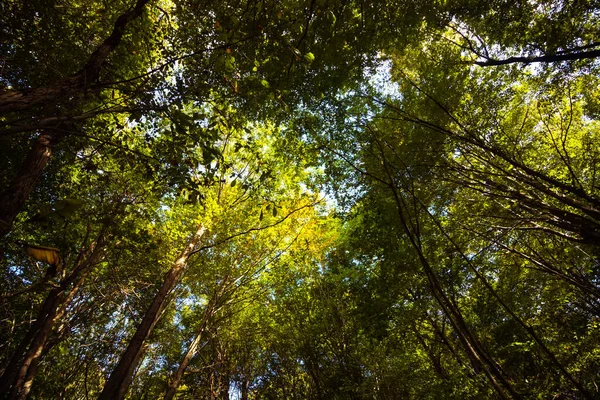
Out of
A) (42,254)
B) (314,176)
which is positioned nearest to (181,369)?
(314,176)

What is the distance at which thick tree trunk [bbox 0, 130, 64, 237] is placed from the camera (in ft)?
11.1

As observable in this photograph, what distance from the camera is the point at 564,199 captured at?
2016mm

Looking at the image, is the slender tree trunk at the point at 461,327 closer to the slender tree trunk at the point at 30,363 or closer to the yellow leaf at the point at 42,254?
the yellow leaf at the point at 42,254

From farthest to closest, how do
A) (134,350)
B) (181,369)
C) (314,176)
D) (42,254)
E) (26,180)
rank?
(314,176)
(181,369)
(134,350)
(26,180)
(42,254)

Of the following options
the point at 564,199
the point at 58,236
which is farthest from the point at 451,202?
the point at 58,236

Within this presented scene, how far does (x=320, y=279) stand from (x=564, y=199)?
8261 millimetres

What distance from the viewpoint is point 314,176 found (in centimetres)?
748

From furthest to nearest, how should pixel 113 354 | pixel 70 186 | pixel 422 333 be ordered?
pixel 113 354 < pixel 422 333 < pixel 70 186

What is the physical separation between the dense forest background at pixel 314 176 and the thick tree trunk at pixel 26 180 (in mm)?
24

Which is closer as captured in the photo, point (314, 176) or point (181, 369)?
point (181, 369)

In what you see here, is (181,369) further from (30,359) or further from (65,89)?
(65,89)

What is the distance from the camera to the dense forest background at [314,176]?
10.1 ft

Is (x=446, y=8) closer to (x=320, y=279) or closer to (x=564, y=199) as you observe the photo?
(x=564, y=199)

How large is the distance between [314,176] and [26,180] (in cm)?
559
